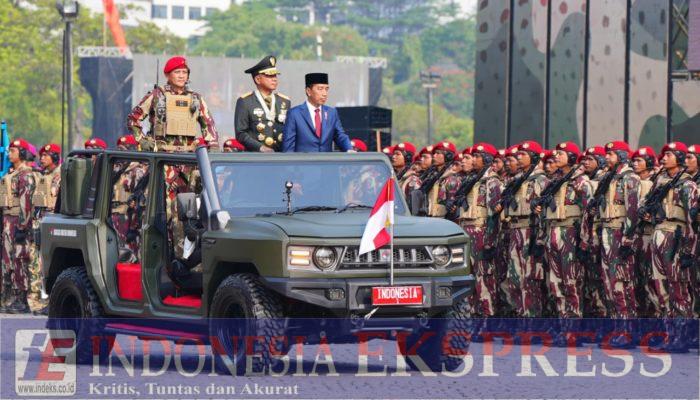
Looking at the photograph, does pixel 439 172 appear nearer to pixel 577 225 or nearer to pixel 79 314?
pixel 577 225

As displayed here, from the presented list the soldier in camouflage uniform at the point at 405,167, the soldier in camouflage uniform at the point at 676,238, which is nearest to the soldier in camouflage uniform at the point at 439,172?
the soldier in camouflage uniform at the point at 405,167

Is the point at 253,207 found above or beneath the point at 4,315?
above

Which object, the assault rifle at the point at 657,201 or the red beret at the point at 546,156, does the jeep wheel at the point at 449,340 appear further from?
the red beret at the point at 546,156

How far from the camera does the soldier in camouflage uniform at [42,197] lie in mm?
25219

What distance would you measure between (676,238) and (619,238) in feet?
3.00

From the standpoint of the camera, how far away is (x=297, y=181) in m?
15.3

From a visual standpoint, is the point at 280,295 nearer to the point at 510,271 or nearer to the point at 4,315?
the point at 510,271

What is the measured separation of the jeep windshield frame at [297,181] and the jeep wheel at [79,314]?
6.06ft

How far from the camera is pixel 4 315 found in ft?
81.7

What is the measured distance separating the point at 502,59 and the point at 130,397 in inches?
805

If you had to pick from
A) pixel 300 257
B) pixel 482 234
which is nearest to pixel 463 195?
pixel 482 234

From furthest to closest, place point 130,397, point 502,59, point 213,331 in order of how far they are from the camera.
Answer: point 502,59
point 213,331
point 130,397

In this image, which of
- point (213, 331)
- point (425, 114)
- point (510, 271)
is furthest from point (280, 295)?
point (425, 114)

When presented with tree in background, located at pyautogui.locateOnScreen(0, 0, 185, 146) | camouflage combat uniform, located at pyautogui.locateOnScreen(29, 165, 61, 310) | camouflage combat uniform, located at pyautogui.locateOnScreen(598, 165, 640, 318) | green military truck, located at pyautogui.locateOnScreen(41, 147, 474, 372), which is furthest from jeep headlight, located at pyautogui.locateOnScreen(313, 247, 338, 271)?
tree in background, located at pyautogui.locateOnScreen(0, 0, 185, 146)
